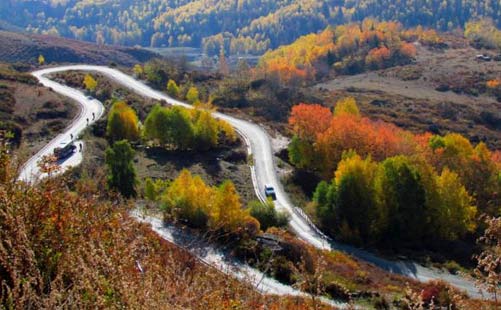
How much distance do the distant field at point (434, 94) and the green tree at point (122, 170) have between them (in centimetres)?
6127

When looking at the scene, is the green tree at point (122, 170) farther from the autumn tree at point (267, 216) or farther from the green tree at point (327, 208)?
the green tree at point (327, 208)

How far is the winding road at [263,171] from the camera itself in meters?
35.0

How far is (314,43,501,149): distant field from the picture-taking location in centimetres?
9556

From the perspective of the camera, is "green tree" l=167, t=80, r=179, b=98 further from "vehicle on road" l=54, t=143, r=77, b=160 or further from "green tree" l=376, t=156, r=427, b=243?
"green tree" l=376, t=156, r=427, b=243

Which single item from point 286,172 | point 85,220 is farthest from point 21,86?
point 85,220

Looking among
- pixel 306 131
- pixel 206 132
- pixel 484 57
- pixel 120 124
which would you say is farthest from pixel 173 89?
pixel 484 57

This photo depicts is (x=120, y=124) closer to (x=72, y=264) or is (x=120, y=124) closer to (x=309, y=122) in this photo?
(x=309, y=122)

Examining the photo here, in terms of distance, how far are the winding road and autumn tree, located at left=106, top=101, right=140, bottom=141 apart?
4.10 metres

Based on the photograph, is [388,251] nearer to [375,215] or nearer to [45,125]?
[375,215]

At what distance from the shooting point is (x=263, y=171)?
56.8 metres

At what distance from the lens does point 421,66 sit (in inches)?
5728

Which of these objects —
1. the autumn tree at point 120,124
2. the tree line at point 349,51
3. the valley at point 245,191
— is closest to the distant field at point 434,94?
the valley at point 245,191

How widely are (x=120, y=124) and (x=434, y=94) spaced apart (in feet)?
278

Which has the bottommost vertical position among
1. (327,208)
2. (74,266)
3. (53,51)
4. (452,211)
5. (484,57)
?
(484,57)
